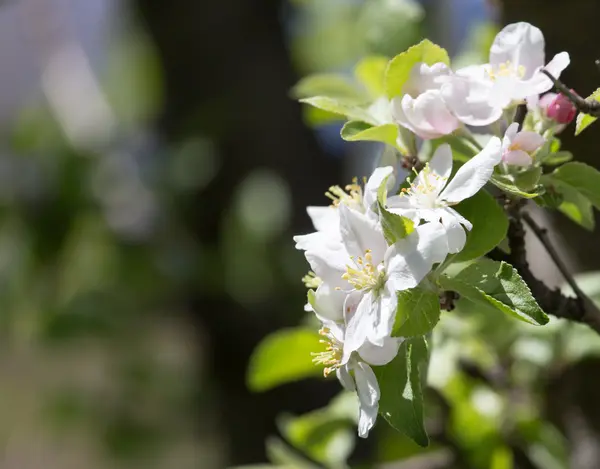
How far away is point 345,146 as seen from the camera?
1649 mm

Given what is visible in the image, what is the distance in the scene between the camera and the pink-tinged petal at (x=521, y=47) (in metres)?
0.39

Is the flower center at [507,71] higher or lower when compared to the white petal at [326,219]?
higher

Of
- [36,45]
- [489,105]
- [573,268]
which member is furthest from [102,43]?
[489,105]

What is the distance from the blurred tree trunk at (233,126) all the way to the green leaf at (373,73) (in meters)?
0.79

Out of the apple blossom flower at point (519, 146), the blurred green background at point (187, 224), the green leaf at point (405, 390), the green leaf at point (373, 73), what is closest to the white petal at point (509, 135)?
the apple blossom flower at point (519, 146)

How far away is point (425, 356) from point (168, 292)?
1.23 m

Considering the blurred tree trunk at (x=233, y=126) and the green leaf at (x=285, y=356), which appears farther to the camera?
the blurred tree trunk at (x=233, y=126)

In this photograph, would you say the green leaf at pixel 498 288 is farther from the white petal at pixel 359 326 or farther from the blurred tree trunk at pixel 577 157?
the blurred tree trunk at pixel 577 157

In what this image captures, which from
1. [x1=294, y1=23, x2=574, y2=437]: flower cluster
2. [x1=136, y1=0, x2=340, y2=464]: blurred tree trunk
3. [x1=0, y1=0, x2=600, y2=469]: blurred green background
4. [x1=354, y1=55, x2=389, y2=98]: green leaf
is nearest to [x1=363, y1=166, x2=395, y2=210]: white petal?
[x1=294, y1=23, x2=574, y2=437]: flower cluster

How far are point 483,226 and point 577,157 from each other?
0.25m

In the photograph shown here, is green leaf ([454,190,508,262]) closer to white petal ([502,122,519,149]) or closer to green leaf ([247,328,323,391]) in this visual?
white petal ([502,122,519,149])

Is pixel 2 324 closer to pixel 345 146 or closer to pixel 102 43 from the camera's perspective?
pixel 345 146

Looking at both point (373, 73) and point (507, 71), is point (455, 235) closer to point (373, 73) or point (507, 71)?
point (507, 71)

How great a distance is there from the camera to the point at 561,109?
1.21 ft
